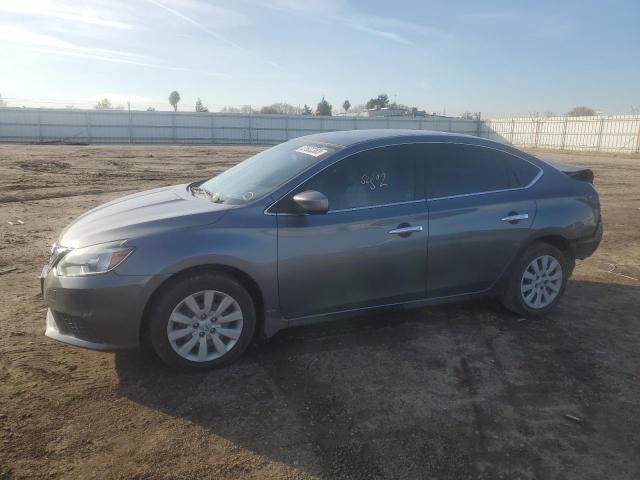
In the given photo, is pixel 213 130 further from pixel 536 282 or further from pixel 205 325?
pixel 205 325

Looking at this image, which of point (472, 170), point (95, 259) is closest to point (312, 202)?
point (95, 259)

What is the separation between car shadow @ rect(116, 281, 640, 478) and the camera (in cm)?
291

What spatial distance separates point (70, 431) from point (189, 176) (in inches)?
582

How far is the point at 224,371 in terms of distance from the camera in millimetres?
3803

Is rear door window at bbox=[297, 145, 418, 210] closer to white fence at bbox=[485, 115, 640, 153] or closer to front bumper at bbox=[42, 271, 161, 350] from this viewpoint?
front bumper at bbox=[42, 271, 161, 350]

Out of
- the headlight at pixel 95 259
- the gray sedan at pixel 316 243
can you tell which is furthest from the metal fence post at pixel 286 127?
the headlight at pixel 95 259

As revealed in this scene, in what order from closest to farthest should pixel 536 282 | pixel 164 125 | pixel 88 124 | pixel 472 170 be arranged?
1. pixel 472 170
2. pixel 536 282
3. pixel 88 124
4. pixel 164 125

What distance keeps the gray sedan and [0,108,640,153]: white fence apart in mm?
39566

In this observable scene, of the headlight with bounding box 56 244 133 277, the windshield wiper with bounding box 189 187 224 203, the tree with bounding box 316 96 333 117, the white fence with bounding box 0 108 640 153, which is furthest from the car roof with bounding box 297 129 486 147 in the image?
the tree with bounding box 316 96 333 117

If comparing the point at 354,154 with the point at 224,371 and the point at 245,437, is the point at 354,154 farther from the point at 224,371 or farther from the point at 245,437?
the point at 245,437

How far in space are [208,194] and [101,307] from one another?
1.44 metres

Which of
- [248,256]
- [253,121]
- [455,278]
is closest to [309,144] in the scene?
[248,256]

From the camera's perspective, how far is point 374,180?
14.1ft

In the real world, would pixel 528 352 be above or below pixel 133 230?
below
